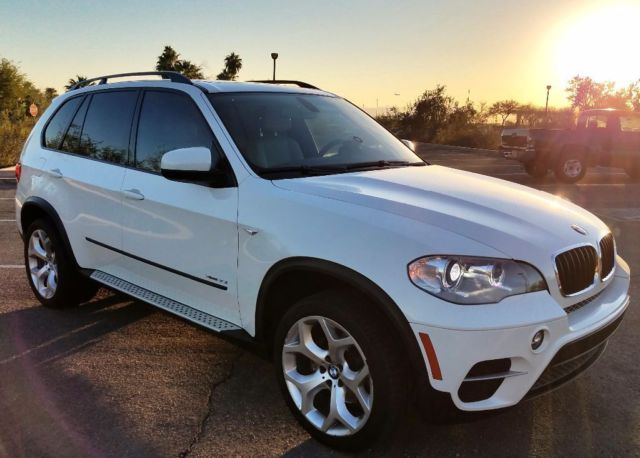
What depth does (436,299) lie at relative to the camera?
2.33m

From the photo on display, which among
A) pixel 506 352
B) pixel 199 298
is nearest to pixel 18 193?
pixel 199 298

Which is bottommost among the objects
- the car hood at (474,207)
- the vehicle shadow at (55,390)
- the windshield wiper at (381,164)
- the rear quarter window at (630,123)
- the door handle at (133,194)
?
the vehicle shadow at (55,390)

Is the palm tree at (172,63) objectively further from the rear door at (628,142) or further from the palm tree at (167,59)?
the rear door at (628,142)

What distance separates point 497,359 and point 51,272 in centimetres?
378

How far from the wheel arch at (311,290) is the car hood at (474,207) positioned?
1.09 ft

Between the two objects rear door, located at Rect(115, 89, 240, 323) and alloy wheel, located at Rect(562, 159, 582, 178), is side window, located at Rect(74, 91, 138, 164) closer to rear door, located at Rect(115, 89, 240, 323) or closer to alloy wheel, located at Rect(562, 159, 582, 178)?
rear door, located at Rect(115, 89, 240, 323)

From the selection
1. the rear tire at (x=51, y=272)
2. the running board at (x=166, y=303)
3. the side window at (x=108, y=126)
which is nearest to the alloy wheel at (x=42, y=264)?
the rear tire at (x=51, y=272)

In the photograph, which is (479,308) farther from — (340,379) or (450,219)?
(340,379)

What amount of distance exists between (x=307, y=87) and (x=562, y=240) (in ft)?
8.37

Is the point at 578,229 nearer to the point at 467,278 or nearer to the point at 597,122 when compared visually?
the point at 467,278

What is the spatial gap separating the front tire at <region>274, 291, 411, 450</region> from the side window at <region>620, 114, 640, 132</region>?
1413 cm

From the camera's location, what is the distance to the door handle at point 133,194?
3.64m

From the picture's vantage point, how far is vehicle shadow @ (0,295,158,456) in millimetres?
2820

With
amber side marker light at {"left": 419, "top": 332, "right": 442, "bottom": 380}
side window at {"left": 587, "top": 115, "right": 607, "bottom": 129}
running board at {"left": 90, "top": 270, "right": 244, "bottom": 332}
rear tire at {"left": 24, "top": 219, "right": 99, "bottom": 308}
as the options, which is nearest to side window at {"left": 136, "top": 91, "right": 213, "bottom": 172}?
running board at {"left": 90, "top": 270, "right": 244, "bottom": 332}
